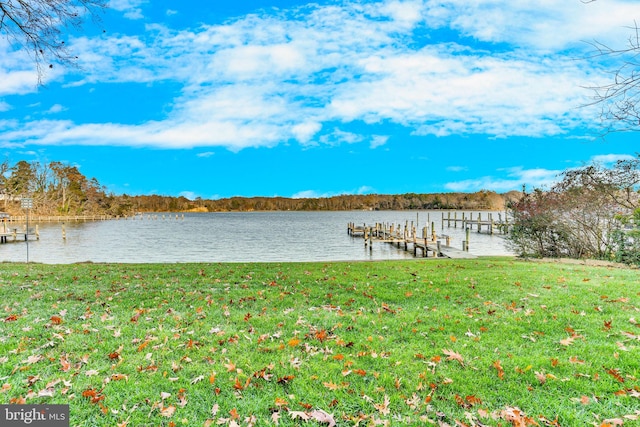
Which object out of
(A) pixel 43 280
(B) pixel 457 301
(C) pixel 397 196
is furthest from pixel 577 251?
(C) pixel 397 196

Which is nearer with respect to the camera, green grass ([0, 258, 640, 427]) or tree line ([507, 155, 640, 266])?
green grass ([0, 258, 640, 427])

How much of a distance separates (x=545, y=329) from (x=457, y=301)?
73.2 inches

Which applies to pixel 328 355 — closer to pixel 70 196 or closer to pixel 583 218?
pixel 583 218

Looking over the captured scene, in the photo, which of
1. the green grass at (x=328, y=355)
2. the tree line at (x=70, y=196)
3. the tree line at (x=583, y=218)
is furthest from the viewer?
the tree line at (x=70, y=196)

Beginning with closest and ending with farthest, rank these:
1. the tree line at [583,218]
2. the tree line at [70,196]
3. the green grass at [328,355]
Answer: the green grass at [328,355] < the tree line at [583,218] < the tree line at [70,196]

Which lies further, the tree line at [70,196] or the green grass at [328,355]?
the tree line at [70,196]

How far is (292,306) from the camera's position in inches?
280

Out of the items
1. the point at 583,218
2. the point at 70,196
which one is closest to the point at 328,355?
the point at 583,218

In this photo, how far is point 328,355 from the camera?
464cm

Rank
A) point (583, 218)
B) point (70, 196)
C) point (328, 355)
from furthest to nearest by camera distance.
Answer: point (70, 196) → point (583, 218) → point (328, 355)

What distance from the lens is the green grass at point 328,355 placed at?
3518 millimetres

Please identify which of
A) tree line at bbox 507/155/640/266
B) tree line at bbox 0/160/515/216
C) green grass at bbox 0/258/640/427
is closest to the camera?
green grass at bbox 0/258/640/427

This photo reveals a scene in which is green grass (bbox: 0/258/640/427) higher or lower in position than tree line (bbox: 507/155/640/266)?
lower

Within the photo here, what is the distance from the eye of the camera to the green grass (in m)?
3.52
